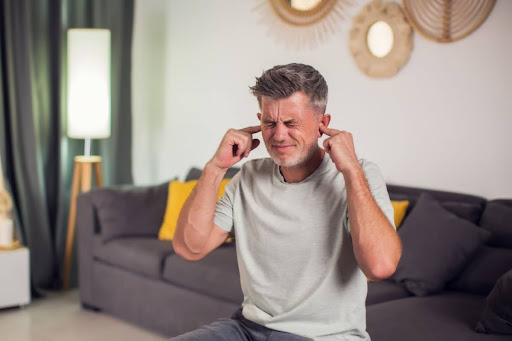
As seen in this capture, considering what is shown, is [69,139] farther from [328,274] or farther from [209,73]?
[328,274]

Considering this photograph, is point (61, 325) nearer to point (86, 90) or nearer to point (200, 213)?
point (86, 90)

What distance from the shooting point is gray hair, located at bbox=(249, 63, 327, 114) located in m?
1.81

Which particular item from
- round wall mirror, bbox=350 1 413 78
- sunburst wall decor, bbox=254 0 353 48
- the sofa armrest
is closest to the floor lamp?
the sofa armrest

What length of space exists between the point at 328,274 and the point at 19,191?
9.96 feet

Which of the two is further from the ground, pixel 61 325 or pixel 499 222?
pixel 499 222

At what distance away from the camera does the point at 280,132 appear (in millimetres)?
1817

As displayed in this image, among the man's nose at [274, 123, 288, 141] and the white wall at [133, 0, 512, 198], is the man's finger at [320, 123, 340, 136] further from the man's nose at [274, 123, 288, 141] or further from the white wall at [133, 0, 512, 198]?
the white wall at [133, 0, 512, 198]

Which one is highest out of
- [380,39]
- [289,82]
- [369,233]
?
[380,39]

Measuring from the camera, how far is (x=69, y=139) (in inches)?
183

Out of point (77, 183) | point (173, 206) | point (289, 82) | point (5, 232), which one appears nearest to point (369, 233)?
point (289, 82)

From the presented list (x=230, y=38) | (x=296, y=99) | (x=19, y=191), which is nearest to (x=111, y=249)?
(x=19, y=191)

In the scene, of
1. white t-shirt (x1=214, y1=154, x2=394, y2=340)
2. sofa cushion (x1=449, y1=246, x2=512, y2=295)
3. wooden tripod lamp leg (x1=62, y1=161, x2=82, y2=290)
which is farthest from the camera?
wooden tripod lamp leg (x1=62, y1=161, x2=82, y2=290)

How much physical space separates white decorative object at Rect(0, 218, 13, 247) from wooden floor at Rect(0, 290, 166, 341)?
0.39m

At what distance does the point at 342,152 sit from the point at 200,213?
17.2 inches
